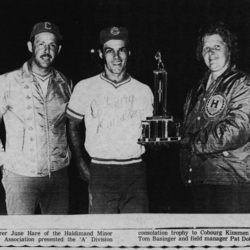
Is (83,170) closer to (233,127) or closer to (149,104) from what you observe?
(149,104)

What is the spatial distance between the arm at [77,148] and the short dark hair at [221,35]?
1.88 feet

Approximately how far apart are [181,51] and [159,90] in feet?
0.60

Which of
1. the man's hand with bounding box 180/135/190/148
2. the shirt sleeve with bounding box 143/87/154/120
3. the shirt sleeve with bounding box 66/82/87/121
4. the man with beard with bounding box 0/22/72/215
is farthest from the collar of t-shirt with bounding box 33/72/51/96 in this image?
the man's hand with bounding box 180/135/190/148

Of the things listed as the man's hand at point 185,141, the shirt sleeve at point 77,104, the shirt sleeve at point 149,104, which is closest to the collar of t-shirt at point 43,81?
the shirt sleeve at point 77,104

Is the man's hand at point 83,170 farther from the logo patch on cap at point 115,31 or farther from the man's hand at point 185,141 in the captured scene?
the logo patch on cap at point 115,31

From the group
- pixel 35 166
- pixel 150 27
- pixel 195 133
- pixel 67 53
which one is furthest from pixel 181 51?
pixel 35 166

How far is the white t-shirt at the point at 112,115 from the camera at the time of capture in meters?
1.86

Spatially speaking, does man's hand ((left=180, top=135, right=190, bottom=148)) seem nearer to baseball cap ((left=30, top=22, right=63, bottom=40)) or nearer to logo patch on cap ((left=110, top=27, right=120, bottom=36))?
logo patch on cap ((left=110, top=27, right=120, bottom=36))

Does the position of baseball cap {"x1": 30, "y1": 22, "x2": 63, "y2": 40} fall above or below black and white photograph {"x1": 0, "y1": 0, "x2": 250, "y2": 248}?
→ above

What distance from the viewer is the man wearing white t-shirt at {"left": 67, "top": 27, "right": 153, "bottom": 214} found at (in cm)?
185

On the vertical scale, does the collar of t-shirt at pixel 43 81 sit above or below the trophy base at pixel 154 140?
above

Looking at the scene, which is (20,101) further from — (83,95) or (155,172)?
(155,172)

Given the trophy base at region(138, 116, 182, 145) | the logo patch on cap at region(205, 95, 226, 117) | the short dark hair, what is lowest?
the trophy base at region(138, 116, 182, 145)

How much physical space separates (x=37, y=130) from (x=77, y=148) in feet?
0.58
